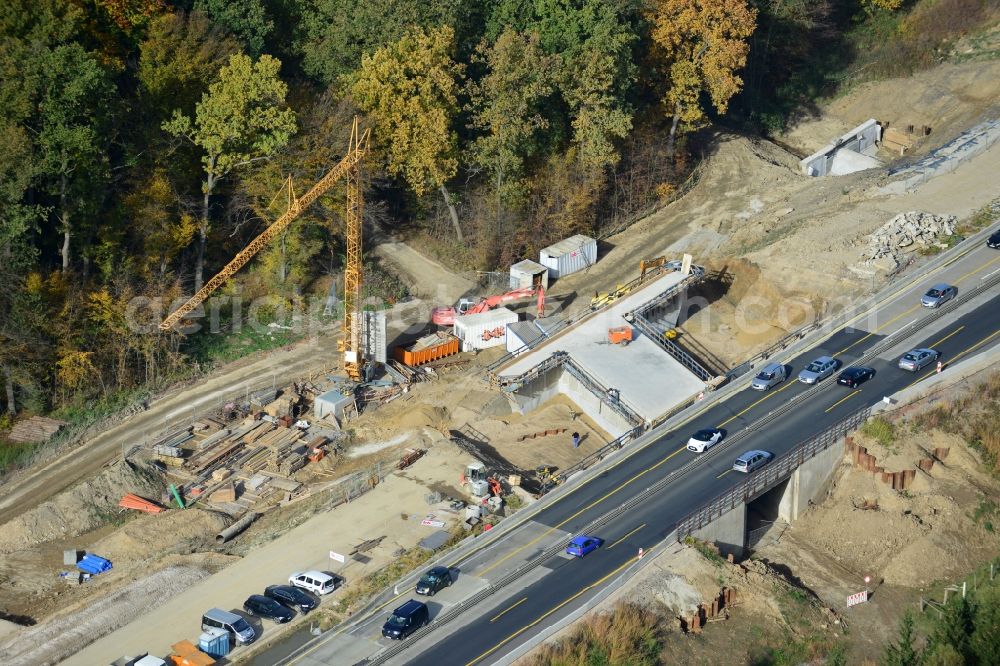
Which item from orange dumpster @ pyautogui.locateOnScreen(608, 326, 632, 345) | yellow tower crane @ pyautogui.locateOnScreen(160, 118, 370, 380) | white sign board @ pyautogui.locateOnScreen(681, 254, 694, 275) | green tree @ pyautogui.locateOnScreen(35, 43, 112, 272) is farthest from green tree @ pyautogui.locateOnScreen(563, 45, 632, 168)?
green tree @ pyautogui.locateOnScreen(35, 43, 112, 272)

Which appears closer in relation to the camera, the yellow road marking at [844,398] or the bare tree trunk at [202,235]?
the yellow road marking at [844,398]

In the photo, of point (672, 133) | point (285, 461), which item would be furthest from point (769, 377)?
point (672, 133)

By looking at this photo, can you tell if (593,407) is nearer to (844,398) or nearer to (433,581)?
(844,398)

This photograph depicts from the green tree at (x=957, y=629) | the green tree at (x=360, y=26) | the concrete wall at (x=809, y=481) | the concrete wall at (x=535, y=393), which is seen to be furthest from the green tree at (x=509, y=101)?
the green tree at (x=957, y=629)

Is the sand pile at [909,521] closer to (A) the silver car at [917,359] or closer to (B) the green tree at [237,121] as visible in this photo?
(A) the silver car at [917,359]

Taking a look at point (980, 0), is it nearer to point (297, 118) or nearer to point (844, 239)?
point (844, 239)
